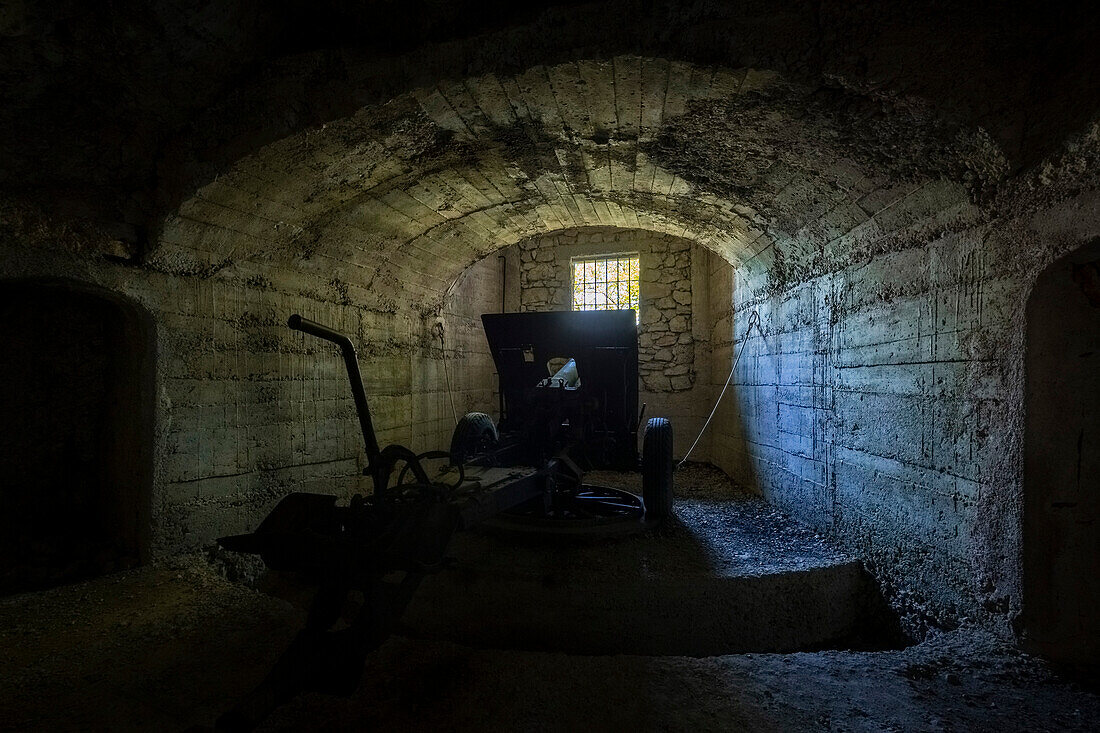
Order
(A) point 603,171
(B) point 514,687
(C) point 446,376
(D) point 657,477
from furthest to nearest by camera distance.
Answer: (C) point 446,376 < (D) point 657,477 < (A) point 603,171 < (B) point 514,687

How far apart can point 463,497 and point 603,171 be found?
298 centimetres

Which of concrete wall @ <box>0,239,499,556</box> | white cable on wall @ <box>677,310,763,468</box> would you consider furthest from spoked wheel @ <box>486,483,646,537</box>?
Answer: concrete wall @ <box>0,239,499,556</box>

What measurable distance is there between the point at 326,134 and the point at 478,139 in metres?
1.00

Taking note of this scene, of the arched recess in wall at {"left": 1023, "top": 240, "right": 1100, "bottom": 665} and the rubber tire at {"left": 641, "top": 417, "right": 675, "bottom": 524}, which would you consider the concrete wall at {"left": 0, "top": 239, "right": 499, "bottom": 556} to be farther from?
the arched recess in wall at {"left": 1023, "top": 240, "right": 1100, "bottom": 665}

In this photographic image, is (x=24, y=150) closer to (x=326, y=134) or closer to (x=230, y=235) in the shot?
(x=230, y=235)

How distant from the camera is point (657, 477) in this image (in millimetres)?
4785

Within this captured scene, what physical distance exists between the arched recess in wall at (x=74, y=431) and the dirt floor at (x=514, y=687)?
0.93 meters

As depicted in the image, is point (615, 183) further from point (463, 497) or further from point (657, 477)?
point (463, 497)

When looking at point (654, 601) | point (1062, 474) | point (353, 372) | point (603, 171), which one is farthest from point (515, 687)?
point (603, 171)

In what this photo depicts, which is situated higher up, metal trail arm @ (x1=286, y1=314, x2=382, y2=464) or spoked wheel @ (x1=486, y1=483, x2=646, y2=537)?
metal trail arm @ (x1=286, y1=314, x2=382, y2=464)

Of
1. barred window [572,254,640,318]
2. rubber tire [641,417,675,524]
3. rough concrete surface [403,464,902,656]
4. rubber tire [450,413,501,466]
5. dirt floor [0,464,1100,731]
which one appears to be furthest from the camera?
barred window [572,254,640,318]

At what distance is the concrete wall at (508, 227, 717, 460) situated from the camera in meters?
8.30

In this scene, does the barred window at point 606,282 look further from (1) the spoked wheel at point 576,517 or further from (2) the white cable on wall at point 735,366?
(1) the spoked wheel at point 576,517

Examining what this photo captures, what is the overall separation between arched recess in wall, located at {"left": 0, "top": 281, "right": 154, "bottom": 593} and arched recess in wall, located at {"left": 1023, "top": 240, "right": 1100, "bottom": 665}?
529 centimetres
